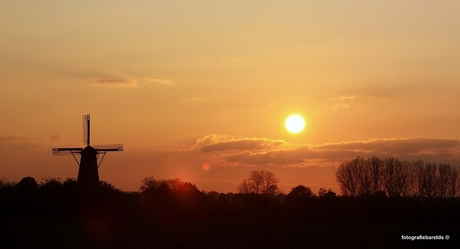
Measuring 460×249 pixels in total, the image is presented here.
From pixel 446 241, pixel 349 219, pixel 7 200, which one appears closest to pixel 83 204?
pixel 7 200

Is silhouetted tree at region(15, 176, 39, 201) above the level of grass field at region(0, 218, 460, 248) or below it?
above

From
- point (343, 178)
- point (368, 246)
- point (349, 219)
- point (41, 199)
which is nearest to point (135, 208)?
point (41, 199)

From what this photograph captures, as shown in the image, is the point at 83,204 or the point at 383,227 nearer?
the point at 383,227

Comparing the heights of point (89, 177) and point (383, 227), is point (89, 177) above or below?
above

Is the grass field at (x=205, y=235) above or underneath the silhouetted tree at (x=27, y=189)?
underneath

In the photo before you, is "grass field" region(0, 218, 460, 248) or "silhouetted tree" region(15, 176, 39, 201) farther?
"silhouetted tree" region(15, 176, 39, 201)

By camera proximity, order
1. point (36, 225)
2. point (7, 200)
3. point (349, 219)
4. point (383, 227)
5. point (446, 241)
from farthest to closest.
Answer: point (349, 219) < point (7, 200) < point (383, 227) < point (36, 225) < point (446, 241)

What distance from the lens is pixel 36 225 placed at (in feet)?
159

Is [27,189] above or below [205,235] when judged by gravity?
above

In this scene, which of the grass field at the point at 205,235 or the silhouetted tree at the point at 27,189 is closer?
the grass field at the point at 205,235

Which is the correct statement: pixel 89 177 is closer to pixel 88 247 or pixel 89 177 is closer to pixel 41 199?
pixel 41 199

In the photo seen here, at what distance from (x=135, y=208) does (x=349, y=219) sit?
2298 centimetres

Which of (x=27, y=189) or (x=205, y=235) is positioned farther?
(x=27, y=189)

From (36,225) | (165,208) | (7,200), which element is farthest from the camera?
(165,208)
